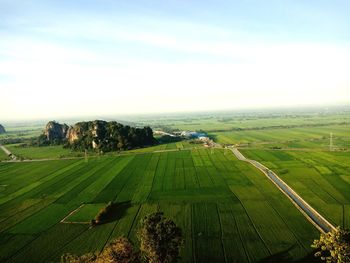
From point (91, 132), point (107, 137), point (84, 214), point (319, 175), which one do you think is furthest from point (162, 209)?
point (91, 132)

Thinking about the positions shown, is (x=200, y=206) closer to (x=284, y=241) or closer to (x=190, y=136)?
(x=284, y=241)

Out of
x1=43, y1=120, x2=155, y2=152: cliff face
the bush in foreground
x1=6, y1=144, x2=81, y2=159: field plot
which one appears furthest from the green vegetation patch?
x1=43, y1=120, x2=155, y2=152: cliff face

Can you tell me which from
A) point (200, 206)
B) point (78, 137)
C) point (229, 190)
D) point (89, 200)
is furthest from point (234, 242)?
point (78, 137)

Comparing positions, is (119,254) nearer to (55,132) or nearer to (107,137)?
(107,137)

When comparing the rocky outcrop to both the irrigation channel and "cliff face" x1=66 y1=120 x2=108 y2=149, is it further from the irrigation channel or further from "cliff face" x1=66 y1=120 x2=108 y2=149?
the irrigation channel

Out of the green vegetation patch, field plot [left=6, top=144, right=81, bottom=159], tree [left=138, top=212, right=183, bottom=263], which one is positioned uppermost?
tree [left=138, top=212, right=183, bottom=263]

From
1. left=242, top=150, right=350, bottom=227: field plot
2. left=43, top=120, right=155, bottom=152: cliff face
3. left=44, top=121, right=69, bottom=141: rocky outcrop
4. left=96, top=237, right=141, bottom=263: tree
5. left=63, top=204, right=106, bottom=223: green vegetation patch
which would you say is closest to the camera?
left=96, top=237, right=141, bottom=263: tree

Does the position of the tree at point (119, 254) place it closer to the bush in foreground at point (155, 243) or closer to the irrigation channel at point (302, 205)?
the bush in foreground at point (155, 243)

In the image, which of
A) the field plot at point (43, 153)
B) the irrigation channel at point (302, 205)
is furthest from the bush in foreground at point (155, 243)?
the field plot at point (43, 153)
